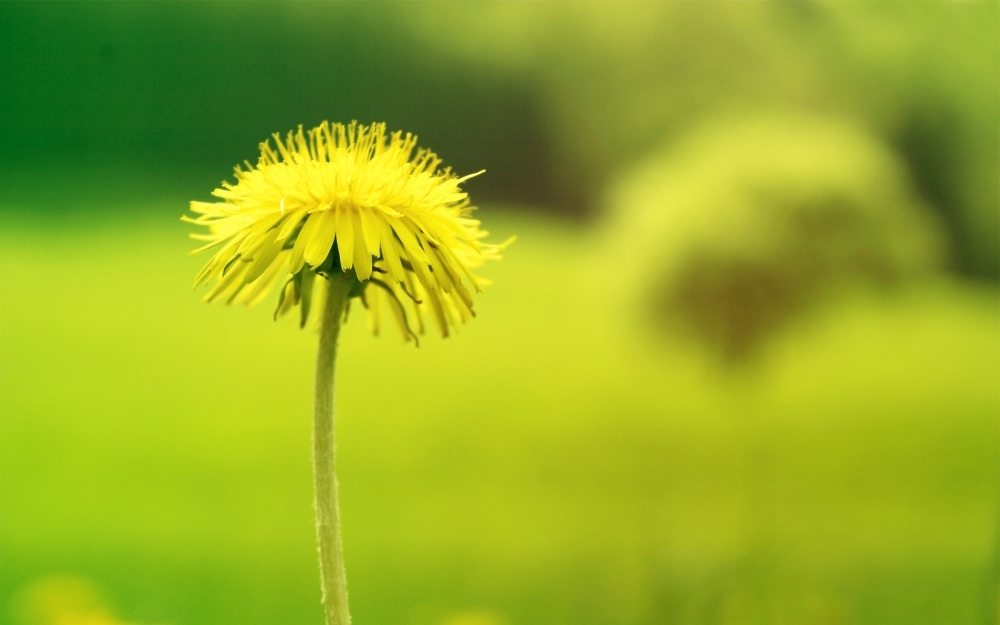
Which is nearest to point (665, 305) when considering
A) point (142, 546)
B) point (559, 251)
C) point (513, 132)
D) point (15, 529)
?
point (559, 251)

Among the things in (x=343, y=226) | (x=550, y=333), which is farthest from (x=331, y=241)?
(x=550, y=333)

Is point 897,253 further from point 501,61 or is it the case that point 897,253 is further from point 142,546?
point 142,546

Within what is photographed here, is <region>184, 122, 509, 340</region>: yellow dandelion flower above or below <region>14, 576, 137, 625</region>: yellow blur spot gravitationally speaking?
above

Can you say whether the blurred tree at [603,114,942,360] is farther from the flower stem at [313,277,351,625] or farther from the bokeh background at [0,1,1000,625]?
the flower stem at [313,277,351,625]

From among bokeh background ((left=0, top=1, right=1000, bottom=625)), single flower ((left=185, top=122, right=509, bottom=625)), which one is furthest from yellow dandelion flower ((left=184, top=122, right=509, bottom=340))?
bokeh background ((left=0, top=1, right=1000, bottom=625))

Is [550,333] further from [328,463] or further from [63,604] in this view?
[63,604]

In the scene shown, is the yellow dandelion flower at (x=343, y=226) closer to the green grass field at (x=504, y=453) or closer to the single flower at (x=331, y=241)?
the single flower at (x=331, y=241)
